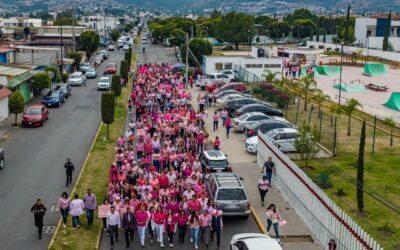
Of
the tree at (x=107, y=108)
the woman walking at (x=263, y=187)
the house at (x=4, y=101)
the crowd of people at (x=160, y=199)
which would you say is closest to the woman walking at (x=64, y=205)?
the crowd of people at (x=160, y=199)

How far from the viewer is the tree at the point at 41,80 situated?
48.9 metres

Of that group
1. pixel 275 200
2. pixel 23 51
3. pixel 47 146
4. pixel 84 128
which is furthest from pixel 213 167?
pixel 23 51

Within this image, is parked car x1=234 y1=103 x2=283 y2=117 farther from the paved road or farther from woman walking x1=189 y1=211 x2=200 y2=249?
woman walking x1=189 y1=211 x2=200 y2=249

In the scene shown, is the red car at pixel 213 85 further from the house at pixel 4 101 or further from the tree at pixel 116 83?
the house at pixel 4 101

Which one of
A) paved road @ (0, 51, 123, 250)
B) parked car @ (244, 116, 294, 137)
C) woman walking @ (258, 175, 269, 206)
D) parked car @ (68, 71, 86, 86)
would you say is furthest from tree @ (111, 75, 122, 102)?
woman walking @ (258, 175, 269, 206)

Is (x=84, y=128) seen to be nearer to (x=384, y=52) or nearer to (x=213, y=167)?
(x=213, y=167)

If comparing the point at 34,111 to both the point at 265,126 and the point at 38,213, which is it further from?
the point at 38,213

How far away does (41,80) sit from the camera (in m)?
49.0

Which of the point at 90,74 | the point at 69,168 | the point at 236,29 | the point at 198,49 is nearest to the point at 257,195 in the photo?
the point at 69,168

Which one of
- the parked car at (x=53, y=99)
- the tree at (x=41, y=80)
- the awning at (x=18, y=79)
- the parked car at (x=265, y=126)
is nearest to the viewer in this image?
the parked car at (x=265, y=126)

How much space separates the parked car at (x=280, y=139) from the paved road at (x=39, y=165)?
8.60m

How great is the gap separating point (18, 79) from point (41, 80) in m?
4.63

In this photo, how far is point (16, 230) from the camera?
1912cm

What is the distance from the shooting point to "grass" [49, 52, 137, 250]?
18172 millimetres
